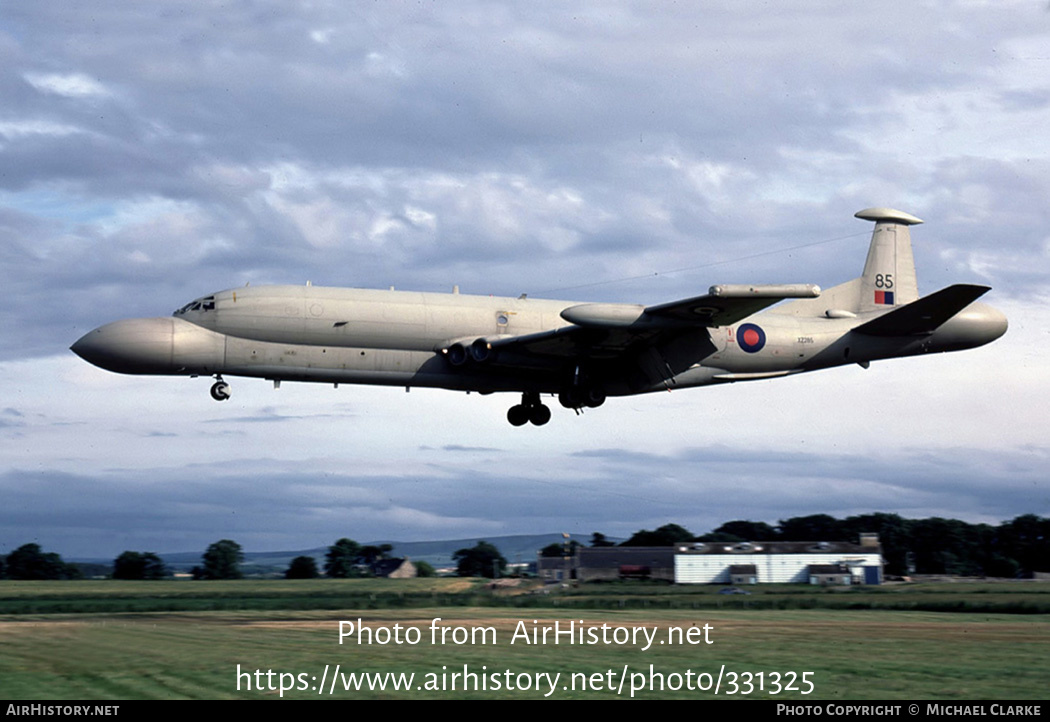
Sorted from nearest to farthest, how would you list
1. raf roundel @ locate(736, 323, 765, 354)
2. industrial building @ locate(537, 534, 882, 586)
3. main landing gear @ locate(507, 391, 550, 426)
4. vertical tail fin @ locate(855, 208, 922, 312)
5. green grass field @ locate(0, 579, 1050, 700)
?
1. green grass field @ locate(0, 579, 1050, 700)
2. raf roundel @ locate(736, 323, 765, 354)
3. main landing gear @ locate(507, 391, 550, 426)
4. vertical tail fin @ locate(855, 208, 922, 312)
5. industrial building @ locate(537, 534, 882, 586)

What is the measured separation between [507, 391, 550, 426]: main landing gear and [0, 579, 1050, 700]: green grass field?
18.9 ft

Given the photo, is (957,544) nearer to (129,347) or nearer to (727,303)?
(727,303)

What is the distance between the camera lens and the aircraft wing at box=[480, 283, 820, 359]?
84.8ft

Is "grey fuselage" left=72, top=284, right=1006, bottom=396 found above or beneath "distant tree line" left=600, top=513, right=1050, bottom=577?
above

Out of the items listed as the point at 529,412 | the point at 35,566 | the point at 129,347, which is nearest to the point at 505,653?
the point at 129,347

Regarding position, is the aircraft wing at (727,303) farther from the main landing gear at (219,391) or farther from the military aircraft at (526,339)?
the main landing gear at (219,391)

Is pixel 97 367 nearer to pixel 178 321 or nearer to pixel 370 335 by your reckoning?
pixel 178 321

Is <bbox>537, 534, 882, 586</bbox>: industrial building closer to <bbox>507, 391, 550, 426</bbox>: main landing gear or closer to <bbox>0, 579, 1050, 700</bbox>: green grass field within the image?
<bbox>507, 391, 550, 426</bbox>: main landing gear

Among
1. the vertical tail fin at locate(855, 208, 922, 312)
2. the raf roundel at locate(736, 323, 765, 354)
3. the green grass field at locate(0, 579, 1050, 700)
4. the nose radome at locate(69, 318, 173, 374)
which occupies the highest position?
the vertical tail fin at locate(855, 208, 922, 312)

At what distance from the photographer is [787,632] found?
22.4 meters

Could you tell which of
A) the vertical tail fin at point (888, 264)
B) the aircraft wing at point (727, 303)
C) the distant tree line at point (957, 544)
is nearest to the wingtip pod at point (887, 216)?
the vertical tail fin at point (888, 264)

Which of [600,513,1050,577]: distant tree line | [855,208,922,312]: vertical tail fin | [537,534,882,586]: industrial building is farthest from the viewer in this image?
[600,513,1050,577]: distant tree line

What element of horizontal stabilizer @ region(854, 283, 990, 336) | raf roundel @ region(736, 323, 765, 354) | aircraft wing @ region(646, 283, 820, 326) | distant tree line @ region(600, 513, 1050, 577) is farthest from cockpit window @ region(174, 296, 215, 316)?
distant tree line @ region(600, 513, 1050, 577)
